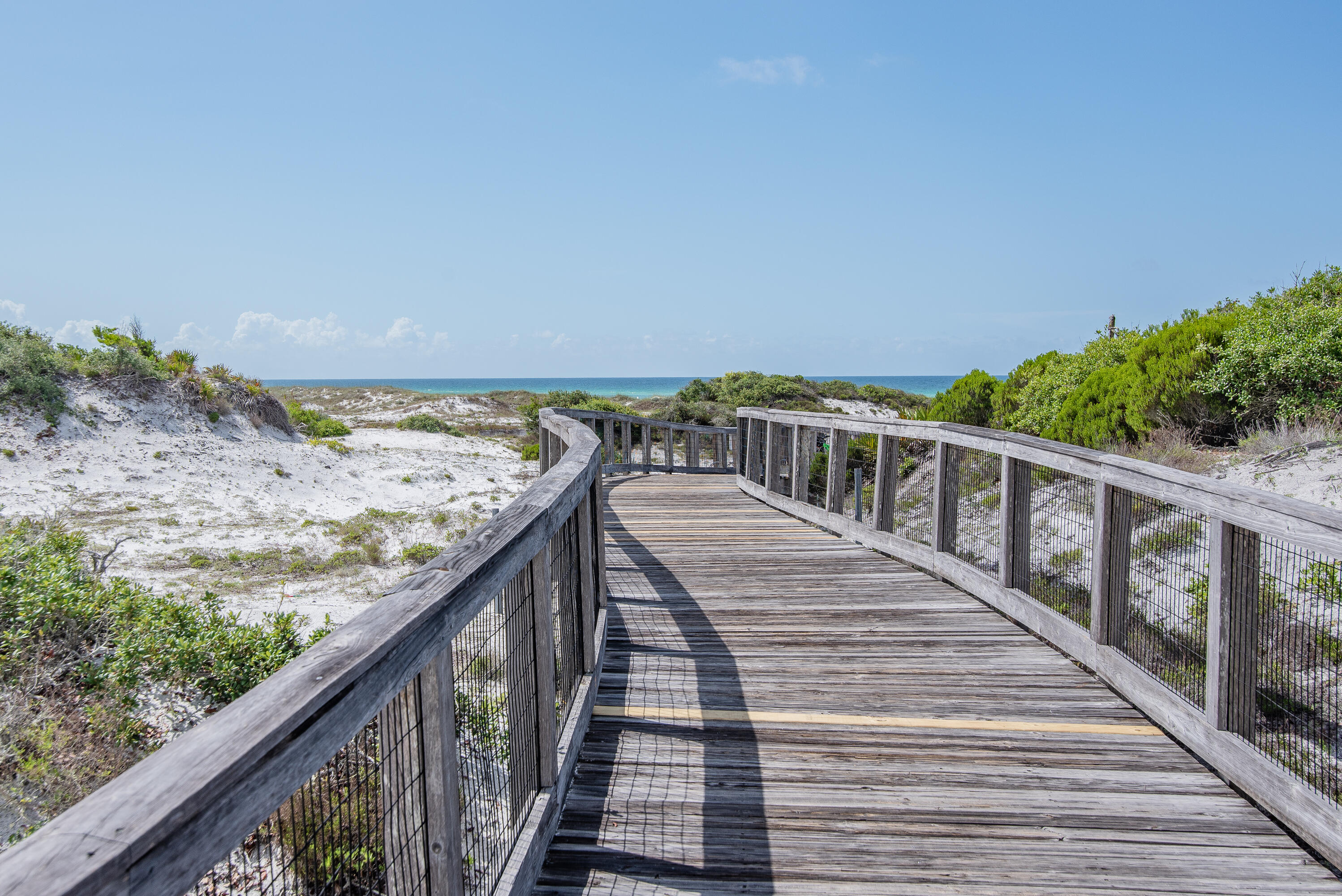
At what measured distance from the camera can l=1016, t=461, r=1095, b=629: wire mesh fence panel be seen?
420 cm

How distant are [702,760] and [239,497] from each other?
1224 centimetres

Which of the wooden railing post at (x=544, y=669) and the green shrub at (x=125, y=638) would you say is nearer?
the wooden railing post at (x=544, y=669)

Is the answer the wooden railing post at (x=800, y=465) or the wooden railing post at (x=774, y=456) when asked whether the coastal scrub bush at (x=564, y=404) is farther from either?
the wooden railing post at (x=800, y=465)

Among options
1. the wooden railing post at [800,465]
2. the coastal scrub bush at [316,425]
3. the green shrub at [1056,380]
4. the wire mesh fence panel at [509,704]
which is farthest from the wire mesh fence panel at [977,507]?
the coastal scrub bush at [316,425]

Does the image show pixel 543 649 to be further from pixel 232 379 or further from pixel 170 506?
pixel 232 379

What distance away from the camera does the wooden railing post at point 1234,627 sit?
276 cm

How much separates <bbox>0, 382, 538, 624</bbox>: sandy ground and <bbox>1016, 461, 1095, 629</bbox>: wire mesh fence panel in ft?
20.5

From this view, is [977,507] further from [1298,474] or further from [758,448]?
[758,448]

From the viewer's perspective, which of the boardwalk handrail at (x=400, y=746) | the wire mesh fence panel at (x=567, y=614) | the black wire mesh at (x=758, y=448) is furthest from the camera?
the black wire mesh at (x=758, y=448)

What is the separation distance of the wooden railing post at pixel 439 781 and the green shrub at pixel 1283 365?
9941 millimetres

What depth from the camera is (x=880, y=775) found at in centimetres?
284

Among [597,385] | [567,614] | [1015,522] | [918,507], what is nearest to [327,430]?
[918,507]

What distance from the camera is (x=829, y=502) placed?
7.21m

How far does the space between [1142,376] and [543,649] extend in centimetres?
1041
